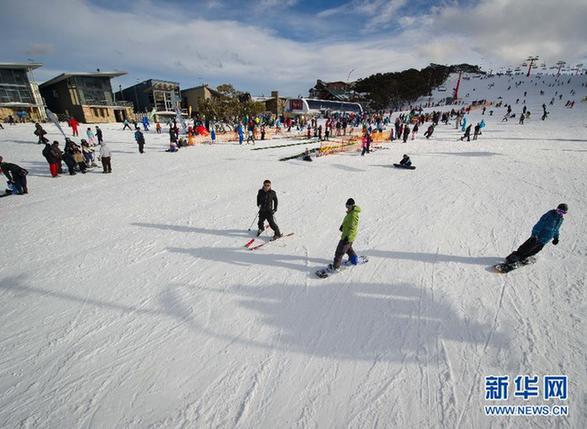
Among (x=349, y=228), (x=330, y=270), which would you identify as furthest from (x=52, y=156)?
(x=349, y=228)

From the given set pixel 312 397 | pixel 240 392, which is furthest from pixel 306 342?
pixel 240 392

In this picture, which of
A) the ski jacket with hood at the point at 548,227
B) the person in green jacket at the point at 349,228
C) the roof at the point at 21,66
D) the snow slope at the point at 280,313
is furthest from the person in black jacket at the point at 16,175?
the roof at the point at 21,66

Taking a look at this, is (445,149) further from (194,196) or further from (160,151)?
(160,151)

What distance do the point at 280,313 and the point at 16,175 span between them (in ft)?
34.6

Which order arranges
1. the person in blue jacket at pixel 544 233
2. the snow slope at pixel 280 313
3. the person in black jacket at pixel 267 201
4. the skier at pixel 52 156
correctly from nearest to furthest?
the snow slope at pixel 280 313
the person in blue jacket at pixel 544 233
the person in black jacket at pixel 267 201
the skier at pixel 52 156

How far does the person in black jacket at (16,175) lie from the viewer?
8.34 metres

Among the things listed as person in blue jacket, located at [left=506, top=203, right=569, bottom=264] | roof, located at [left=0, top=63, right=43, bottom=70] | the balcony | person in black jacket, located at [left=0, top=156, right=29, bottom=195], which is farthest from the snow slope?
roof, located at [left=0, top=63, right=43, bottom=70]

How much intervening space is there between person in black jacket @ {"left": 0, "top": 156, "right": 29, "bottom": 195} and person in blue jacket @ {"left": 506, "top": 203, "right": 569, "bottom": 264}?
13.8 meters

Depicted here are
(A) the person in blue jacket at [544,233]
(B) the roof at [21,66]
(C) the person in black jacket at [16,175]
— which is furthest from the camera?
(B) the roof at [21,66]

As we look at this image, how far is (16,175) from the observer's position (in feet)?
28.1

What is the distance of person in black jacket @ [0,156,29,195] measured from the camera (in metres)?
8.34

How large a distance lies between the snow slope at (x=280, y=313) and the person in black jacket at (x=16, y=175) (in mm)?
928

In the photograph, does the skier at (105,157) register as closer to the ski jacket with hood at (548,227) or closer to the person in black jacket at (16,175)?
the person in black jacket at (16,175)

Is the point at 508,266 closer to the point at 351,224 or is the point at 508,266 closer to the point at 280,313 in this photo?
the point at 351,224
